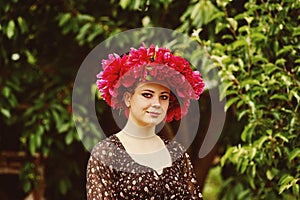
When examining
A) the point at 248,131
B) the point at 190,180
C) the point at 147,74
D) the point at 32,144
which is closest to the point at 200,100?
the point at 248,131

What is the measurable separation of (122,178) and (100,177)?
0.06m

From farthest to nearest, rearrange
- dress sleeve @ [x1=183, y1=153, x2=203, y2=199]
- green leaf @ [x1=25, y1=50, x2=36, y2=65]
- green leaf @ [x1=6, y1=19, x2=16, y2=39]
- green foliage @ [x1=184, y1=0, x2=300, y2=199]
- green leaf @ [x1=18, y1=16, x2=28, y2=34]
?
green leaf @ [x1=25, y1=50, x2=36, y2=65] < green leaf @ [x1=18, y1=16, x2=28, y2=34] < green leaf @ [x1=6, y1=19, x2=16, y2=39] < green foliage @ [x1=184, y1=0, x2=300, y2=199] < dress sleeve @ [x1=183, y1=153, x2=203, y2=199]

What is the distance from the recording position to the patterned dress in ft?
6.65

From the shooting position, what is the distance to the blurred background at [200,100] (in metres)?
3.58

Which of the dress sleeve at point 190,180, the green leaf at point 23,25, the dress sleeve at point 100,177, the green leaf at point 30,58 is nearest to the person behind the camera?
the dress sleeve at point 100,177

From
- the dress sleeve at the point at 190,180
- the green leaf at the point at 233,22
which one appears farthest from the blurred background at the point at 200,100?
the dress sleeve at the point at 190,180

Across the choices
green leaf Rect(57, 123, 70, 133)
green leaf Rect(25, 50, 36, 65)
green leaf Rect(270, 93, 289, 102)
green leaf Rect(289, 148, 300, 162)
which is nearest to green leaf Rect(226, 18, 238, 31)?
green leaf Rect(270, 93, 289, 102)

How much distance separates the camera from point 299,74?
3.71 m

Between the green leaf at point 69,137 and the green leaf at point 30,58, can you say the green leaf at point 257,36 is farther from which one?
the green leaf at point 30,58

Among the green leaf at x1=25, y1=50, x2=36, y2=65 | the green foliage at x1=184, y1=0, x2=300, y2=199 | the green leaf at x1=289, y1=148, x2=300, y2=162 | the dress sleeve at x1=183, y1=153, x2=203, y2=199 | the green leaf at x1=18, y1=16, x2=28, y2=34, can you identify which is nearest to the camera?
the dress sleeve at x1=183, y1=153, x2=203, y2=199

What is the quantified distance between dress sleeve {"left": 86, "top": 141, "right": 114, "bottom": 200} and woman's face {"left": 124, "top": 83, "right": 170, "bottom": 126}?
0.13m

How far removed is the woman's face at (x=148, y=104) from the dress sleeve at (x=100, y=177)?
13cm

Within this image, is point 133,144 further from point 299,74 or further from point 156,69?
point 299,74

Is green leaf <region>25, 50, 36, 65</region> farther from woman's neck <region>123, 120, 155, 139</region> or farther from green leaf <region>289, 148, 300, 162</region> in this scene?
woman's neck <region>123, 120, 155, 139</region>
